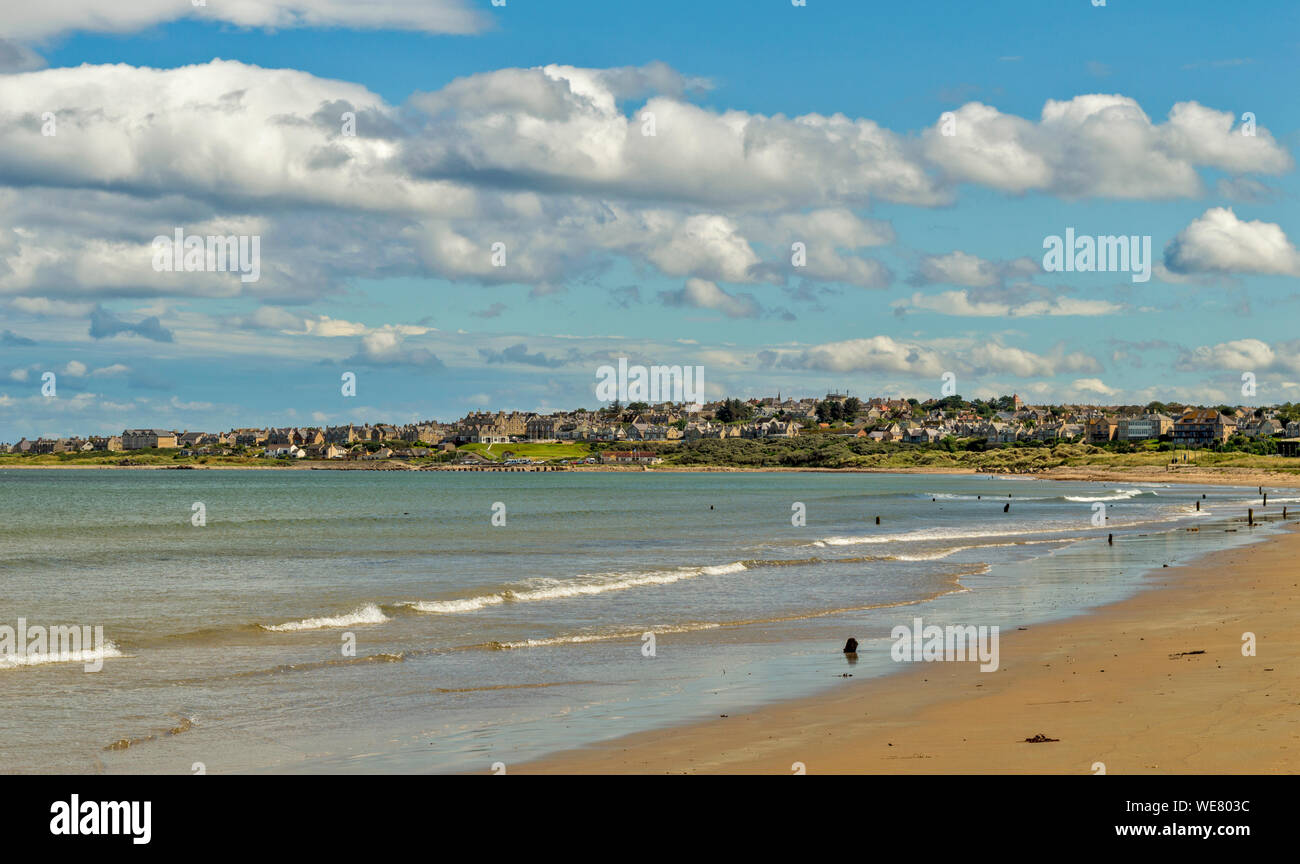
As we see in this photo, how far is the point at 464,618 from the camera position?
978 inches

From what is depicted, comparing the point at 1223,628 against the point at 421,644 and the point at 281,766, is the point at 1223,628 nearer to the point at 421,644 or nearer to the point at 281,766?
the point at 421,644

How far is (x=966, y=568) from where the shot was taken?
3581 centimetres

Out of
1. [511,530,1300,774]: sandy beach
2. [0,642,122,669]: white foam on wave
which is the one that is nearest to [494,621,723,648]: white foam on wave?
[511,530,1300,774]: sandy beach

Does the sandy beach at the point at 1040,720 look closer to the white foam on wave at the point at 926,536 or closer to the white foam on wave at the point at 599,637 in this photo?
the white foam on wave at the point at 599,637

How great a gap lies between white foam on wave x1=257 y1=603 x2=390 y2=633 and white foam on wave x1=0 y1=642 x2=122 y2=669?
12.4ft

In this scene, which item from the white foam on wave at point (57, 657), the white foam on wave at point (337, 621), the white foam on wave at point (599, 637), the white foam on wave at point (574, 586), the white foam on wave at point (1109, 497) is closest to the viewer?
the white foam on wave at point (57, 657)

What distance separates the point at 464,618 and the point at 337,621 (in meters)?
2.90

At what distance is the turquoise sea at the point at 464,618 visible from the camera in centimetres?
1348

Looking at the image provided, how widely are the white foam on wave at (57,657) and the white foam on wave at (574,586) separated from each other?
7.82 meters

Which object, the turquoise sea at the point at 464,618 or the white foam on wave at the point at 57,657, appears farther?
the white foam on wave at the point at 57,657

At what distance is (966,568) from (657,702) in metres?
23.5

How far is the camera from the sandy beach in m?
10.5

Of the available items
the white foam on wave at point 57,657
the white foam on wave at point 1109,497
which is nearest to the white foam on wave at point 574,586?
the white foam on wave at point 57,657
